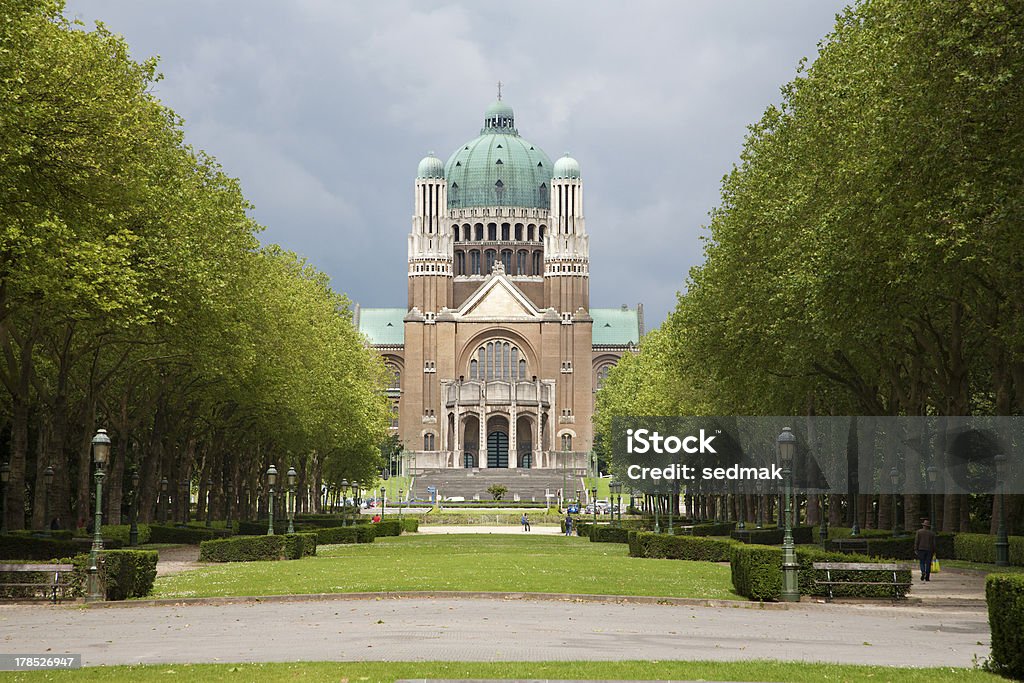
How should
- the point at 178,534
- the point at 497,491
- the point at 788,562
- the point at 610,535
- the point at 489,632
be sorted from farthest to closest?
the point at 497,491 < the point at 610,535 < the point at 178,534 < the point at 788,562 < the point at 489,632

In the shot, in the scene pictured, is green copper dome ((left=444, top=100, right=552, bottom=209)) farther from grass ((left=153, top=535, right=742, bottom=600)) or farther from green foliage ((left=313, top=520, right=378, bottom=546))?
grass ((left=153, top=535, right=742, bottom=600))

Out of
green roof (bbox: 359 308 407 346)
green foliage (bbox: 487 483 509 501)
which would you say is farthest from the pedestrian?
green roof (bbox: 359 308 407 346)

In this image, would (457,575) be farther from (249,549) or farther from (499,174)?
(499,174)

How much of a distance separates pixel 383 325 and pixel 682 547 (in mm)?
116264

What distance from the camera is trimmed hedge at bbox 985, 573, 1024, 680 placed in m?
13.5

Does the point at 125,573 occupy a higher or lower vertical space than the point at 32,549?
lower

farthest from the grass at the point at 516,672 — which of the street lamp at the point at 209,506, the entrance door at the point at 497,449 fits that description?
the entrance door at the point at 497,449

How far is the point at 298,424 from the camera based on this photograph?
5319cm

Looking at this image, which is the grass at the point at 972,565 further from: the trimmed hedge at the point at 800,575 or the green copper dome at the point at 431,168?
the green copper dome at the point at 431,168

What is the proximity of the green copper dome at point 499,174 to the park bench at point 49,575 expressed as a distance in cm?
11612

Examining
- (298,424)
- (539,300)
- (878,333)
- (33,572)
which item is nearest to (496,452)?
(539,300)

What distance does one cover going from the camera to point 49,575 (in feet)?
78.4

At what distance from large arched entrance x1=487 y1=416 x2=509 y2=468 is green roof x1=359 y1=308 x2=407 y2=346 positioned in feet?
68.7

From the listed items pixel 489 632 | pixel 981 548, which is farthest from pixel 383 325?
pixel 489 632
